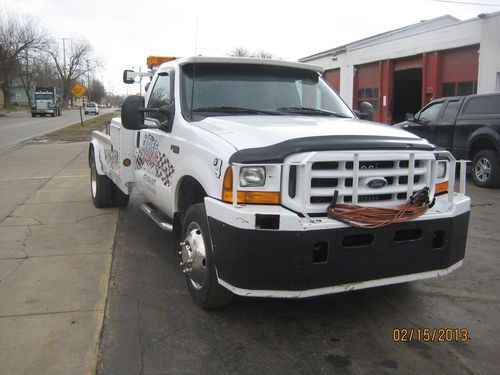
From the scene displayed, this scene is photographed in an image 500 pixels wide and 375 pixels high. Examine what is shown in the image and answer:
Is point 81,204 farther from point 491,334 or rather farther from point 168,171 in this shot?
point 491,334

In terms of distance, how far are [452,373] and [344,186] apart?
1330 mm

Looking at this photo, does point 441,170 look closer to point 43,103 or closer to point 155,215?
point 155,215

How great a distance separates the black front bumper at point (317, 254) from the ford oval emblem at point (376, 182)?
30 centimetres

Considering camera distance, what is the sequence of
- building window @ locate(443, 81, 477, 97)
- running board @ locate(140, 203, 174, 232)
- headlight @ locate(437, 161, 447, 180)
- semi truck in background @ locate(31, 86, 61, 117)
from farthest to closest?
semi truck in background @ locate(31, 86, 61, 117)
building window @ locate(443, 81, 477, 97)
running board @ locate(140, 203, 174, 232)
headlight @ locate(437, 161, 447, 180)

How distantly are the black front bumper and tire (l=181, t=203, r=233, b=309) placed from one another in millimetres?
246

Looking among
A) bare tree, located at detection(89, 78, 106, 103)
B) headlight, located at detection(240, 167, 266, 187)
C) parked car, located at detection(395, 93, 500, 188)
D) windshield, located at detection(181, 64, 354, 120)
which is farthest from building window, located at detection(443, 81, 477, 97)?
bare tree, located at detection(89, 78, 106, 103)

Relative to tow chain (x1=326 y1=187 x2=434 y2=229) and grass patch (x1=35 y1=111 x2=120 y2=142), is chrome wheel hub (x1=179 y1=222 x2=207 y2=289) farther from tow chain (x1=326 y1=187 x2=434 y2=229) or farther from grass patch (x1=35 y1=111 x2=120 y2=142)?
grass patch (x1=35 y1=111 x2=120 y2=142)

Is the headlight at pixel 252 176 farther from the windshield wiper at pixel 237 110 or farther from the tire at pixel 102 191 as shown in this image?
the tire at pixel 102 191

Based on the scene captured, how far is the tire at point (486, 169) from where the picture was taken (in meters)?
10.3

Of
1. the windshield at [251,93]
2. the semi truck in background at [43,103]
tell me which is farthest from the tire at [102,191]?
the semi truck in background at [43,103]

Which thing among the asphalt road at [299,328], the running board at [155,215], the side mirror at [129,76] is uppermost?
the side mirror at [129,76]

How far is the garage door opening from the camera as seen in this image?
83.8 ft

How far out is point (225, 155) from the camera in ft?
11.8
